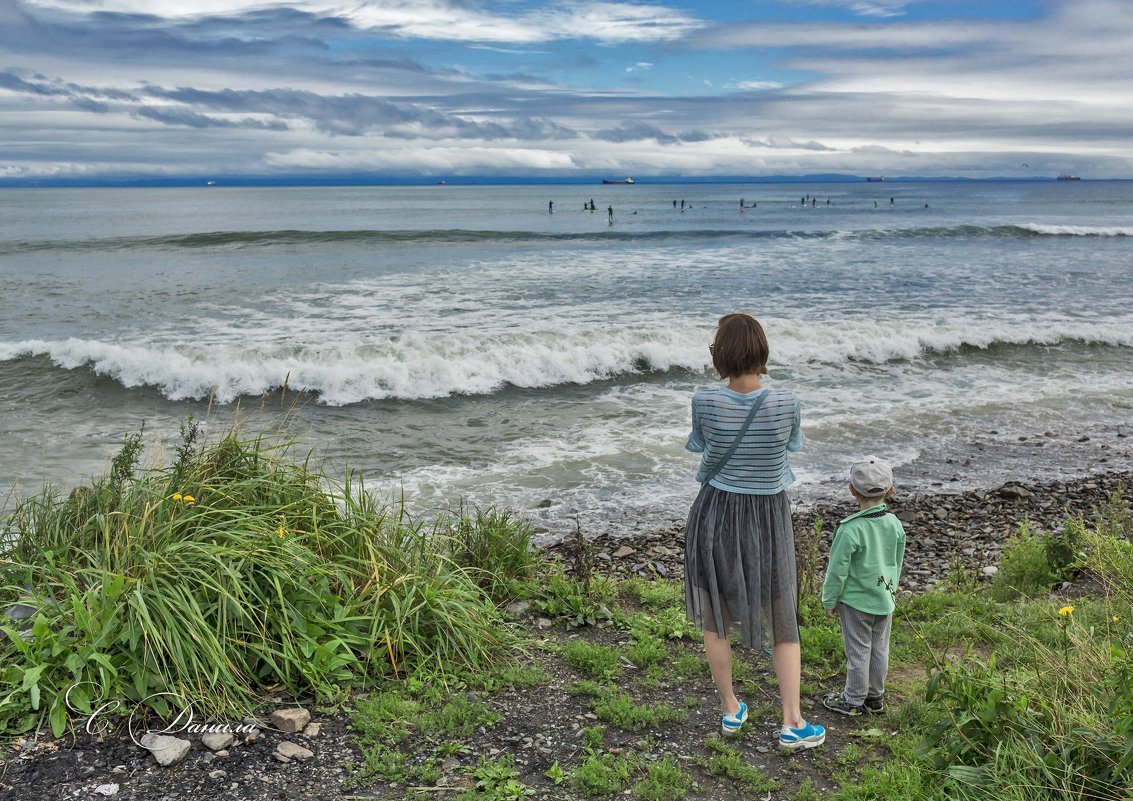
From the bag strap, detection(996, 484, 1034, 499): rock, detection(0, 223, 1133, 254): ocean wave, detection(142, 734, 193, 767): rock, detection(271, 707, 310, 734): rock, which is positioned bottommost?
detection(996, 484, 1034, 499): rock

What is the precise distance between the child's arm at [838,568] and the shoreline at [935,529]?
163 cm

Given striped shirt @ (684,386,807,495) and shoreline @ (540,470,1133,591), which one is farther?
shoreline @ (540,470,1133,591)

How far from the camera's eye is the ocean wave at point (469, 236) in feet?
126

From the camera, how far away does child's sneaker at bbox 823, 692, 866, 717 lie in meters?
4.39

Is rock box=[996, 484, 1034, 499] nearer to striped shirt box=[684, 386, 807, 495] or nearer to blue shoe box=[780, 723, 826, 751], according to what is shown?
blue shoe box=[780, 723, 826, 751]

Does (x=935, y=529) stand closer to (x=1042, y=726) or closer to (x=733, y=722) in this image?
(x=733, y=722)

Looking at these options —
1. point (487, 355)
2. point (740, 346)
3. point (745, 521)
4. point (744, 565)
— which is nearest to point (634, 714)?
point (744, 565)

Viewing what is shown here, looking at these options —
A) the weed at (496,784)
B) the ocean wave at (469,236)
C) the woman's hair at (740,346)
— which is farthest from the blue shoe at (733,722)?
the ocean wave at (469,236)

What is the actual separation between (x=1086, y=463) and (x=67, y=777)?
10830mm

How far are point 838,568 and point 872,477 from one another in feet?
1.61

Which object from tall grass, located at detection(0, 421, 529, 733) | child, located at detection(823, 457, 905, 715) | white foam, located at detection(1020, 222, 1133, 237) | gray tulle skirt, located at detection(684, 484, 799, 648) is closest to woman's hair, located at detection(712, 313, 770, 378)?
gray tulle skirt, located at detection(684, 484, 799, 648)

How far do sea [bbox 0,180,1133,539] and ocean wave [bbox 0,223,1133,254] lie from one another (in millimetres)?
3490

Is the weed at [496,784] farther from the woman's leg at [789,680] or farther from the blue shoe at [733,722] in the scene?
the woman's leg at [789,680]

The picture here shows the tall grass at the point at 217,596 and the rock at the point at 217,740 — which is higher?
the tall grass at the point at 217,596
